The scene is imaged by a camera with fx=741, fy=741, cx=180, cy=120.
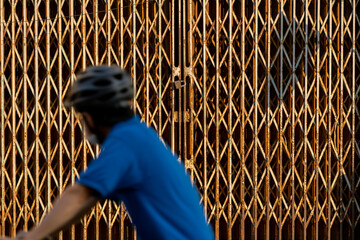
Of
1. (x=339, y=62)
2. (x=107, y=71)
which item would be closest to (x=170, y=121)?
(x=339, y=62)

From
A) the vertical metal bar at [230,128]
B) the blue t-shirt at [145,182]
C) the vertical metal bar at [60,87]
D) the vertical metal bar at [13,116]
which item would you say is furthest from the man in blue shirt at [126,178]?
the vertical metal bar at [13,116]

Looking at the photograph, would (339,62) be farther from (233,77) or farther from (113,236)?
(113,236)

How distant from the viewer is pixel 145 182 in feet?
7.79

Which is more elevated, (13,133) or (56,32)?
(56,32)

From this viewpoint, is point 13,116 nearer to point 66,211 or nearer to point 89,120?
point 89,120

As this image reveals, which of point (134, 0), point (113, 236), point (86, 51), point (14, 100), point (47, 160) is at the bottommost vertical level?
point (113, 236)

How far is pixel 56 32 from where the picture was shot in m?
6.67

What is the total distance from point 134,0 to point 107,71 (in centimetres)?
416

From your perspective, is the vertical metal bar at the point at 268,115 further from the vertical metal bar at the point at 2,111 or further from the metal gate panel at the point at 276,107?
the vertical metal bar at the point at 2,111

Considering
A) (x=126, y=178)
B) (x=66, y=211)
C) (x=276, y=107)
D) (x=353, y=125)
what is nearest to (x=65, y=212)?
(x=66, y=211)

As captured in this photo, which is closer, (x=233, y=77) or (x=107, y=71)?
(x=107, y=71)

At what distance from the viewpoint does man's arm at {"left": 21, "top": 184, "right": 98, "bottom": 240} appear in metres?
2.25

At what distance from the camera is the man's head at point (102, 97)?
2467 millimetres

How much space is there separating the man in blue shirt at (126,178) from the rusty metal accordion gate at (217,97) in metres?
4.06
